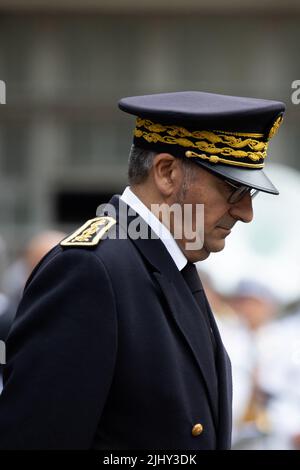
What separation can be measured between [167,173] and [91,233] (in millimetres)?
214

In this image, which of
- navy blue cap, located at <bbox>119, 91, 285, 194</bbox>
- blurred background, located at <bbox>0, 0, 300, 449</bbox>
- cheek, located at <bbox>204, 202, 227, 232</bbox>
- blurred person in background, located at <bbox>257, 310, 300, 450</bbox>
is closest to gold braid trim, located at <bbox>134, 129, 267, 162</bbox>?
navy blue cap, located at <bbox>119, 91, 285, 194</bbox>

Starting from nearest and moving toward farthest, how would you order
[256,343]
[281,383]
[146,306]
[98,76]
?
[146,306] < [281,383] < [256,343] < [98,76]

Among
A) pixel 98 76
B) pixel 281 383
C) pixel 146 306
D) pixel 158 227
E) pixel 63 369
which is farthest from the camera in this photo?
pixel 98 76

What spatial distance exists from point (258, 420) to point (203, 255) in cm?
309

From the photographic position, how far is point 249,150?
8.16 ft

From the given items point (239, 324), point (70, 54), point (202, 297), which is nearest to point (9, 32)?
point (70, 54)

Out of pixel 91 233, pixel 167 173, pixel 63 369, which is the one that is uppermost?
pixel 167 173

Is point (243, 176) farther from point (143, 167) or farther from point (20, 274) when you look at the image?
point (20, 274)

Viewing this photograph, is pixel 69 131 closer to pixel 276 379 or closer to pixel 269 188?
pixel 276 379

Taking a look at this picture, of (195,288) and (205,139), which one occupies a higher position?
(205,139)

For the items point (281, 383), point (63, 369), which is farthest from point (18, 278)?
point (63, 369)

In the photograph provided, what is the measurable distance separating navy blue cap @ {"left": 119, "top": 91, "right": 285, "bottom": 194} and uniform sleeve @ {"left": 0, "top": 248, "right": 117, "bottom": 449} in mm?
368

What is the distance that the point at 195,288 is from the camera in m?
2.57

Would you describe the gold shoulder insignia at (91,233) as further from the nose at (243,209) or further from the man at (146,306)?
the nose at (243,209)
